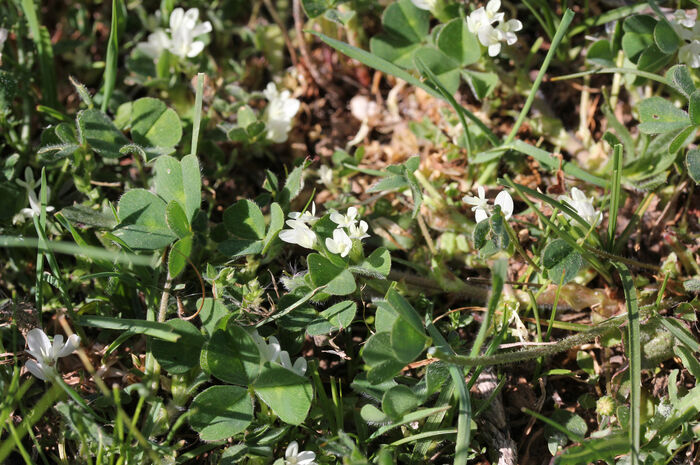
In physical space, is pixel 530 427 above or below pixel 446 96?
below

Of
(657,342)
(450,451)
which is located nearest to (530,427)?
Result: (450,451)

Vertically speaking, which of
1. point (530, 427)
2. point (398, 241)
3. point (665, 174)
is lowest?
point (530, 427)

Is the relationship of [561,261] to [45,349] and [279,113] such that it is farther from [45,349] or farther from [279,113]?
[45,349]

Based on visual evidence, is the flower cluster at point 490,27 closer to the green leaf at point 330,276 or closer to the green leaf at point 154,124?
the green leaf at point 330,276

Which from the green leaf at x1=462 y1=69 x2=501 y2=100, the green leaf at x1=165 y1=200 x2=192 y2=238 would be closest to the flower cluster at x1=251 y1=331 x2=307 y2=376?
the green leaf at x1=165 y1=200 x2=192 y2=238

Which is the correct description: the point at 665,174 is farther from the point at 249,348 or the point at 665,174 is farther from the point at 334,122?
the point at 249,348

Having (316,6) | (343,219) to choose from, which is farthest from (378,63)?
(343,219)

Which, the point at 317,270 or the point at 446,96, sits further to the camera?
the point at 446,96

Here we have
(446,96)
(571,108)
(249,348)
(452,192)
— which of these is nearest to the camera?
(249,348)

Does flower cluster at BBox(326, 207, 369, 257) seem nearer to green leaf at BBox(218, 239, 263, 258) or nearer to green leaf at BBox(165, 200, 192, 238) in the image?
green leaf at BBox(218, 239, 263, 258)
